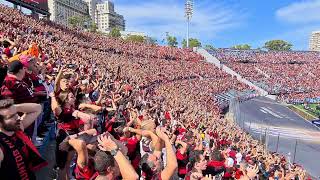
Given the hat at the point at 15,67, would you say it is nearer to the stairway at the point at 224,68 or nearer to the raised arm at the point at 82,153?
the raised arm at the point at 82,153

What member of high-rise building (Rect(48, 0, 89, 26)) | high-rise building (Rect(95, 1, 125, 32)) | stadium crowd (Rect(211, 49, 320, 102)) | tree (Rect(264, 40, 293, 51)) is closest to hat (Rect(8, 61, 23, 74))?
stadium crowd (Rect(211, 49, 320, 102))

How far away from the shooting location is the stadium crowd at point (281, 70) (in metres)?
52.0

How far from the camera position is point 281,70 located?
60812 millimetres

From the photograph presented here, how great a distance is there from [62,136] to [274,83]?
1994 inches

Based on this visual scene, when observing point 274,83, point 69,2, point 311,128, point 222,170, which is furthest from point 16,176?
point 69,2

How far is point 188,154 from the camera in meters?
6.59

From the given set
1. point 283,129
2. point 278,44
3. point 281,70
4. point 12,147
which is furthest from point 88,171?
point 278,44

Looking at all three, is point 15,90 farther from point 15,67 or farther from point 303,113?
point 303,113

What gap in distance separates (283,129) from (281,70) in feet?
96.1

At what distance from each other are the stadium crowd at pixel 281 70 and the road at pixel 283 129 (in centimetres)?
654

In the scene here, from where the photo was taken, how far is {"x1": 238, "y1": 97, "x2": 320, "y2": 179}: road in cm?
2284

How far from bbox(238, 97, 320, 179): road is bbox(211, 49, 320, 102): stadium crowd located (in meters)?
6.54

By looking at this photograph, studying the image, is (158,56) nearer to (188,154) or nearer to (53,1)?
(188,154)

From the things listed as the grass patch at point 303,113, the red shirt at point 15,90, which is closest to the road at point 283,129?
the grass patch at point 303,113
